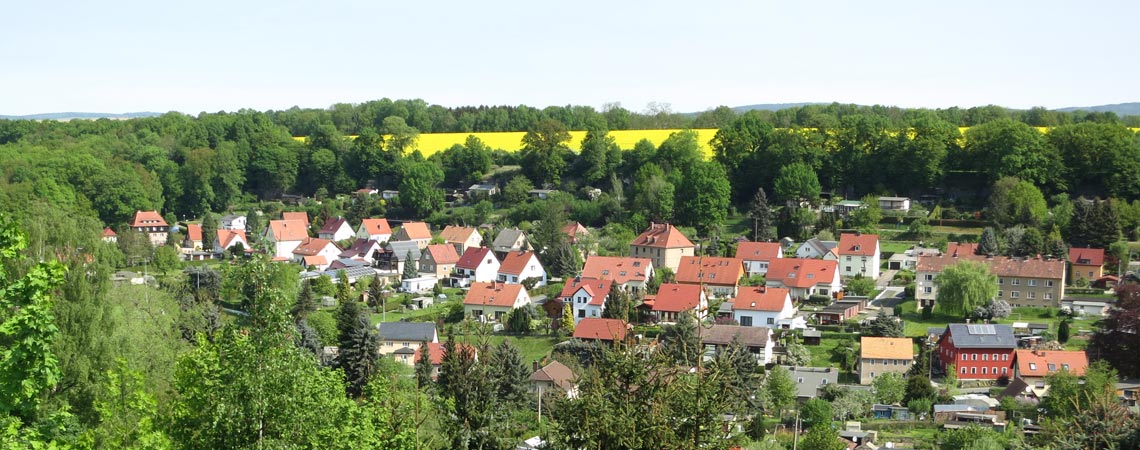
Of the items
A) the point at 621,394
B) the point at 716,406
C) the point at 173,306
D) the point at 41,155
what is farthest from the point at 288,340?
the point at 41,155

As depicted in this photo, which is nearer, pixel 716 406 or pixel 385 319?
pixel 716 406

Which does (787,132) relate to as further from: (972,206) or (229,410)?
(229,410)

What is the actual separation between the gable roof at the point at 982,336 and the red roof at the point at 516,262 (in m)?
13.5

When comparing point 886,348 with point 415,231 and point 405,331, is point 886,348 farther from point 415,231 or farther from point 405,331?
point 415,231

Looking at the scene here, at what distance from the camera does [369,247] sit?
3747cm

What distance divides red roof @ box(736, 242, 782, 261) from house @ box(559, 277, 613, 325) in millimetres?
5818

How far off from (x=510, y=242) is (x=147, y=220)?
16.1 meters

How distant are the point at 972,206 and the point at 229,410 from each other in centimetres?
3518

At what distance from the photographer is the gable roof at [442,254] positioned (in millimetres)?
34531

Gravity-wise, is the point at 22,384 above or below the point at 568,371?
above

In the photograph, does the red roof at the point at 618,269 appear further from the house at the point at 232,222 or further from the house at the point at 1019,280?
the house at the point at 232,222

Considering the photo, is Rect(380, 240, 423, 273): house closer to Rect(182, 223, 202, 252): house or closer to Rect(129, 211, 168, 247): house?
Rect(182, 223, 202, 252): house

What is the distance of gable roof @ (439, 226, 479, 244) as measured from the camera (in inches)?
1510

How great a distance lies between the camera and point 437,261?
34406 millimetres
